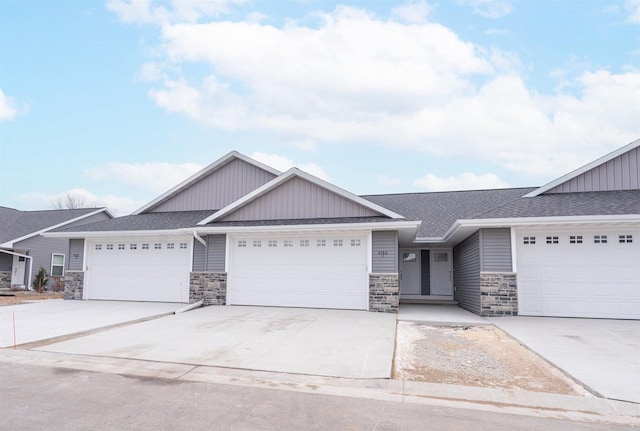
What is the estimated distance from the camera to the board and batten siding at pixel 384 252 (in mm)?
12008

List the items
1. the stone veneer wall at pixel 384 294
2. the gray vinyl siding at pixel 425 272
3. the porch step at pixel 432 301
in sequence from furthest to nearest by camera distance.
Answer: the gray vinyl siding at pixel 425 272
the porch step at pixel 432 301
the stone veneer wall at pixel 384 294

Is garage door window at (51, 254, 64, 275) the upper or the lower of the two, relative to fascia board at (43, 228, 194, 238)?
lower

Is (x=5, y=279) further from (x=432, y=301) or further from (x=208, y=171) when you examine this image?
(x=432, y=301)

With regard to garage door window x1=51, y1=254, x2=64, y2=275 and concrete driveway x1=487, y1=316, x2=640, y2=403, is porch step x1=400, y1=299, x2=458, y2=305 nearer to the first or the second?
concrete driveway x1=487, y1=316, x2=640, y2=403

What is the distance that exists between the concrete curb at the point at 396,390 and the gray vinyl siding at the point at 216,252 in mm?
7352

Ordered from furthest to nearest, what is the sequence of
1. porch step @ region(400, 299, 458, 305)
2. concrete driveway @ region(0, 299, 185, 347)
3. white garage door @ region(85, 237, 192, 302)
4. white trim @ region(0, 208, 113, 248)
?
white trim @ region(0, 208, 113, 248) < porch step @ region(400, 299, 458, 305) < white garage door @ region(85, 237, 192, 302) < concrete driveway @ region(0, 299, 185, 347)

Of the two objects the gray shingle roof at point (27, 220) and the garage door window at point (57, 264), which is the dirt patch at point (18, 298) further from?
the gray shingle roof at point (27, 220)

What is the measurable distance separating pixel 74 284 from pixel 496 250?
15.2 m

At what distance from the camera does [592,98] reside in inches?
608

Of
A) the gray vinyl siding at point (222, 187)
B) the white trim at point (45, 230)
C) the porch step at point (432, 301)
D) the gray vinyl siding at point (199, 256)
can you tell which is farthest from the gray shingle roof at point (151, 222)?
the porch step at point (432, 301)

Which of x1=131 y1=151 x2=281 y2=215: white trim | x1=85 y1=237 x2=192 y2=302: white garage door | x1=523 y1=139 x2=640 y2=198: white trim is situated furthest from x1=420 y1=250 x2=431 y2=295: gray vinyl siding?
x1=85 y1=237 x2=192 y2=302: white garage door

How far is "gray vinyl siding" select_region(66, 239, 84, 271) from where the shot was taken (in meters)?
15.7

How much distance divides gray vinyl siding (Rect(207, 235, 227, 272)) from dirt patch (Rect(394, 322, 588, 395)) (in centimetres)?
707

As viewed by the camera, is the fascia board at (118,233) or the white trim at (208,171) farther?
the white trim at (208,171)
